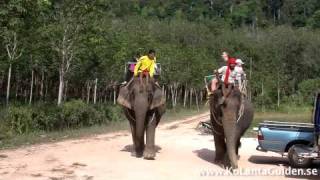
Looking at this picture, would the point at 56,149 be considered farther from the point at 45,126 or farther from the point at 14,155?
the point at 45,126

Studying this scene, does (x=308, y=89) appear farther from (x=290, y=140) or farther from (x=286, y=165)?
(x=290, y=140)

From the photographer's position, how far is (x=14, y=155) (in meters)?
14.4

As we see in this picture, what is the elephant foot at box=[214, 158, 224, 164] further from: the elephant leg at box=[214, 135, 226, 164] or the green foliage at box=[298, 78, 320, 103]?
the green foliage at box=[298, 78, 320, 103]

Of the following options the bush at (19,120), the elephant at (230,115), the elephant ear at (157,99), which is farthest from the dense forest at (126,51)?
the elephant at (230,115)

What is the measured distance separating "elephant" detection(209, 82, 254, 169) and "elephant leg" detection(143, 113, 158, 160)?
171 cm

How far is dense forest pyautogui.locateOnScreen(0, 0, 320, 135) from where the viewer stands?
29578 mm

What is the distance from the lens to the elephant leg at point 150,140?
1436 cm

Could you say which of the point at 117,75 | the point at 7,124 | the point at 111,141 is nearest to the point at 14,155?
the point at 111,141

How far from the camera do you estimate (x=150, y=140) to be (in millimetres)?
14508

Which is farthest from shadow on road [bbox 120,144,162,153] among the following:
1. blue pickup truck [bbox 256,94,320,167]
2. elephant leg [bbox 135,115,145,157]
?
blue pickup truck [bbox 256,94,320,167]

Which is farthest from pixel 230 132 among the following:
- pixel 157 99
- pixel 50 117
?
pixel 50 117

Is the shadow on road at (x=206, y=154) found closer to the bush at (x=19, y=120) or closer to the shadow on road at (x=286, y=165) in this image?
the shadow on road at (x=286, y=165)

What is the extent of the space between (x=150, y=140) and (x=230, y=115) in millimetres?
2399

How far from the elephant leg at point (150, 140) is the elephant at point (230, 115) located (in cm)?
171
